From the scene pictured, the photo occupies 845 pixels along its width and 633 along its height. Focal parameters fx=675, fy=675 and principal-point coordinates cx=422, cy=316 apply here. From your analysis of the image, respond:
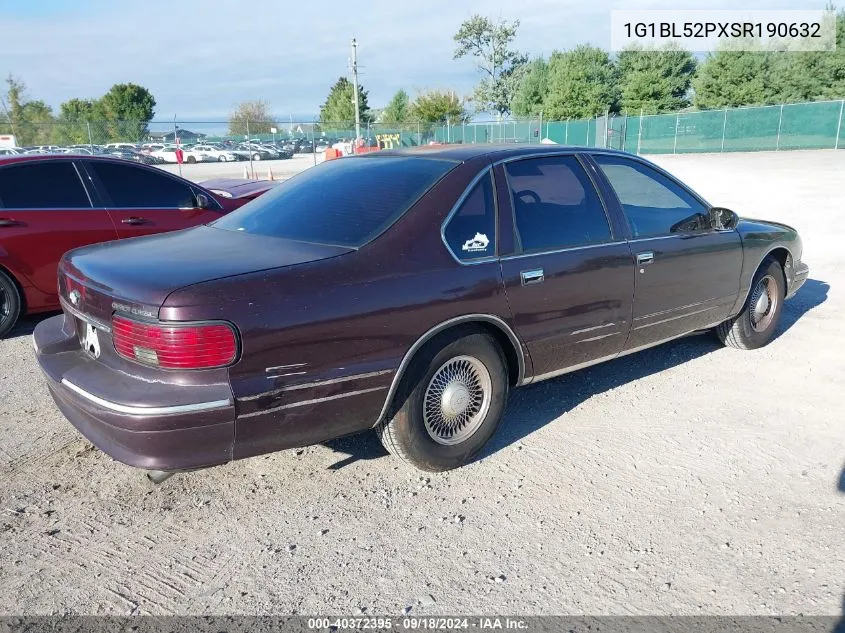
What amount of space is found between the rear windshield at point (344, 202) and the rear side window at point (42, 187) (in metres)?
2.78

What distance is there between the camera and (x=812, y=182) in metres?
17.0

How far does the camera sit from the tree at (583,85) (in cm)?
5460

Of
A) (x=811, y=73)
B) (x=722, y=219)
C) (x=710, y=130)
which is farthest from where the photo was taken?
(x=811, y=73)

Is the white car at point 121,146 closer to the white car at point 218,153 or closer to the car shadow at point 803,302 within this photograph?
the white car at point 218,153

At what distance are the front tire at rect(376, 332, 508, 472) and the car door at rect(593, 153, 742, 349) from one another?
118 centimetres

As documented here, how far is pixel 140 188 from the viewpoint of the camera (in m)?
6.42

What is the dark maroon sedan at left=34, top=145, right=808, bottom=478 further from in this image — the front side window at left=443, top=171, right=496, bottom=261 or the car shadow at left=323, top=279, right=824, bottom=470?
the car shadow at left=323, top=279, right=824, bottom=470

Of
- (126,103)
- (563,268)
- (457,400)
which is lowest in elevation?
(457,400)

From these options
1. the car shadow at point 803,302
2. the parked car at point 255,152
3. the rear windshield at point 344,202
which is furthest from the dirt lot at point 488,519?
the parked car at point 255,152

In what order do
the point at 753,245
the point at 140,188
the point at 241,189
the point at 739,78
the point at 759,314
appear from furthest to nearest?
the point at 739,78 → the point at 241,189 → the point at 140,188 → the point at 759,314 → the point at 753,245

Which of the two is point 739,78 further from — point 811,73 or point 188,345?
point 188,345

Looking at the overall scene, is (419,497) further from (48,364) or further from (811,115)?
(811,115)

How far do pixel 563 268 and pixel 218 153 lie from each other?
1748 inches

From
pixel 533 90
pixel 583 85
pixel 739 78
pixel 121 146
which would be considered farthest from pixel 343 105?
pixel 121 146
